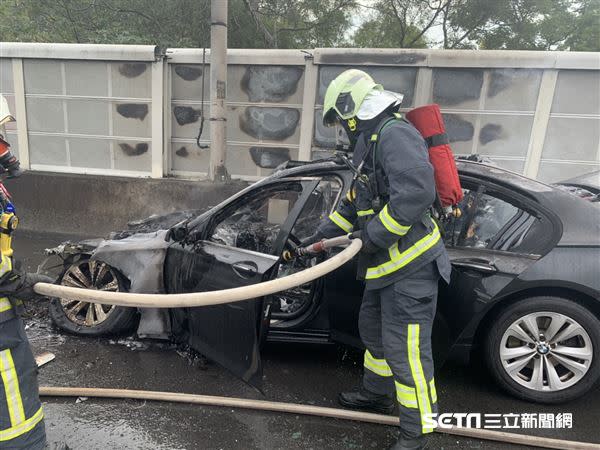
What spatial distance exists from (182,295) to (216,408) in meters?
0.97

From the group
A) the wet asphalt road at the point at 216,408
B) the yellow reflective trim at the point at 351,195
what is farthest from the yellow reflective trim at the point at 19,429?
the yellow reflective trim at the point at 351,195

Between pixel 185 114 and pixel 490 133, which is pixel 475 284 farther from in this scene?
pixel 185 114

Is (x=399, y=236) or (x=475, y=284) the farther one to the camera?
(x=475, y=284)

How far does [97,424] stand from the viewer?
8.46ft

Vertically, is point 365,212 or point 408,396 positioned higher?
point 365,212

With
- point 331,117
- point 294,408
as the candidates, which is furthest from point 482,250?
point 294,408

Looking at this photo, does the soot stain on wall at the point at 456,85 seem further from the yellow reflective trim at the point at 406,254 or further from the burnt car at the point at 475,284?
the yellow reflective trim at the point at 406,254

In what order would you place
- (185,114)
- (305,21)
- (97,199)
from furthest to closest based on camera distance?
(305,21) < (185,114) < (97,199)

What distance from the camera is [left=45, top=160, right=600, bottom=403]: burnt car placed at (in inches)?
102

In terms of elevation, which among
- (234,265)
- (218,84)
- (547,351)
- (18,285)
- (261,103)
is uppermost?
(218,84)

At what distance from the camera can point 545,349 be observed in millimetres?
2662

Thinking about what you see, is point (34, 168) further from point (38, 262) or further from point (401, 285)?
point (401, 285)

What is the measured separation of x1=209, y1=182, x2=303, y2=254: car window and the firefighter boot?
1071 millimetres

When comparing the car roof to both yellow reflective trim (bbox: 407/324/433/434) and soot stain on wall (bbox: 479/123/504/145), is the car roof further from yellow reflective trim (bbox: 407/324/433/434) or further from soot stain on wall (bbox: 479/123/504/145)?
soot stain on wall (bbox: 479/123/504/145)
